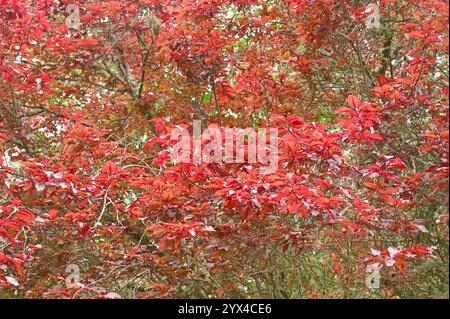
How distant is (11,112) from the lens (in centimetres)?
446

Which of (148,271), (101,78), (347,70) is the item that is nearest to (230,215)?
(148,271)

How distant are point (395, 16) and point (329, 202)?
5.59 ft

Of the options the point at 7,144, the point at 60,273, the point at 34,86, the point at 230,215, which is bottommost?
the point at 60,273

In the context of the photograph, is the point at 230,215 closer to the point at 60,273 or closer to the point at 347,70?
the point at 60,273

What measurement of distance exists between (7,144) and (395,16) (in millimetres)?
2448

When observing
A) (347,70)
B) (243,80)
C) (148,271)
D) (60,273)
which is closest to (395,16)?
(347,70)

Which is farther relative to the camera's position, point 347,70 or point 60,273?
point 347,70

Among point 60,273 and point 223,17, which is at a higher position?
point 223,17

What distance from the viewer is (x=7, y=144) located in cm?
454

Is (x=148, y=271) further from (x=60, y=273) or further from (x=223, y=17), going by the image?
(x=223, y=17)
